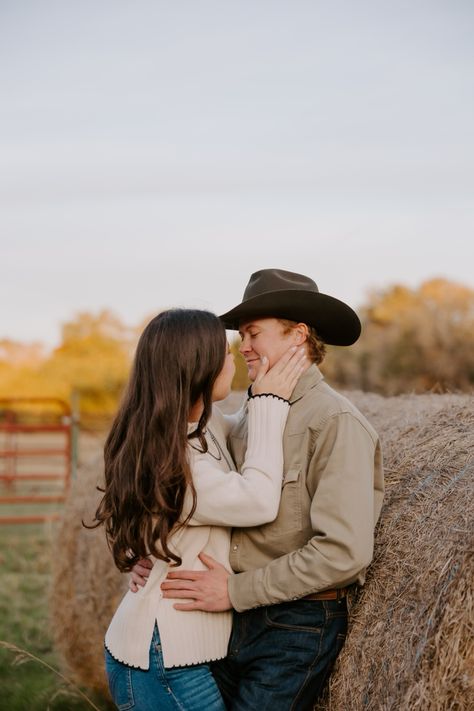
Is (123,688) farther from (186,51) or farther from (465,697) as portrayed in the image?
(186,51)

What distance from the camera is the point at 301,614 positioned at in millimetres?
2600

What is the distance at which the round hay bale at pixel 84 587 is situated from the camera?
4965 millimetres

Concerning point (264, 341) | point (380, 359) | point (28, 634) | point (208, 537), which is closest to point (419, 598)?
point (208, 537)

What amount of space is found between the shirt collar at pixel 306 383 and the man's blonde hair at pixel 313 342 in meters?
0.11

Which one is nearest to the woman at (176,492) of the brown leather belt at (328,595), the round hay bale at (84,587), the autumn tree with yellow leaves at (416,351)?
the brown leather belt at (328,595)

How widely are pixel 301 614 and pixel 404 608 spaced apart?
343 millimetres

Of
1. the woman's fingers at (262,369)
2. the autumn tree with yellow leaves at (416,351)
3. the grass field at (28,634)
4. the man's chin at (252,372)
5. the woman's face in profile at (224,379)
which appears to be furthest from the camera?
the autumn tree with yellow leaves at (416,351)

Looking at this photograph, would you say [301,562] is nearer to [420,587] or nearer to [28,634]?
[420,587]

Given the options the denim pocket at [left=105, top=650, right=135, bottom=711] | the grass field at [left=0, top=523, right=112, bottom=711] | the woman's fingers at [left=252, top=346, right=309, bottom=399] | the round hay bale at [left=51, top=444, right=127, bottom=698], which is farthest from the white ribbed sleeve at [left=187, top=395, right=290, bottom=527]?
the round hay bale at [left=51, top=444, right=127, bottom=698]

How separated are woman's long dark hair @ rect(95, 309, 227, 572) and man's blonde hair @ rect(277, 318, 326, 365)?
0.32m

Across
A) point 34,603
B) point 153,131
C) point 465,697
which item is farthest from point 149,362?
point 153,131

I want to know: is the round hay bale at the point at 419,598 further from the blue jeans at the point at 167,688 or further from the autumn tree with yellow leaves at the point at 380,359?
the autumn tree with yellow leaves at the point at 380,359

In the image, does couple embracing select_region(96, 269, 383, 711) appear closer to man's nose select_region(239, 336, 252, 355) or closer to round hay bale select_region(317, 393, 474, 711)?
round hay bale select_region(317, 393, 474, 711)

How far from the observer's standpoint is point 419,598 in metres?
2.46
